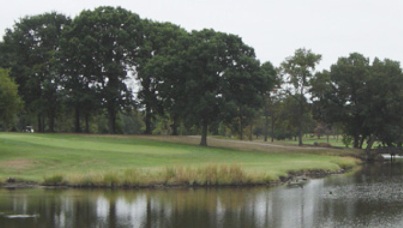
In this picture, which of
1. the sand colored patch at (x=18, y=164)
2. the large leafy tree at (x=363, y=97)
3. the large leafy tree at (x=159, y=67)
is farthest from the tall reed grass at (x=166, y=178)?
the large leafy tree at (x=363, y=97)

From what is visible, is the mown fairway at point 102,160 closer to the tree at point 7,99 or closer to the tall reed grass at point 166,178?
the tall reed grass at point 166,178

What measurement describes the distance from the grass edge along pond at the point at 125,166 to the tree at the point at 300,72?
24194mm

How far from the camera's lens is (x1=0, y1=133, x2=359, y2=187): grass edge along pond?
3997 cm

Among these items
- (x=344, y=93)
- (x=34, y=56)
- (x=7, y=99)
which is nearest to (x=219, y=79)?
(x=344, y=93)

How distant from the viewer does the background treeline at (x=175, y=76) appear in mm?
74562

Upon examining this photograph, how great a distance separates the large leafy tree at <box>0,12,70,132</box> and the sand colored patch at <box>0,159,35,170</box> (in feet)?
126

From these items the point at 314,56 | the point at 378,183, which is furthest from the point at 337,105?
the point at 378,183

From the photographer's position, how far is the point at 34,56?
87188 millimetres

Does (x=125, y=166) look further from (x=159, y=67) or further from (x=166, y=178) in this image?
(x=159, y=67)

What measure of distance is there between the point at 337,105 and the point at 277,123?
17553 mm

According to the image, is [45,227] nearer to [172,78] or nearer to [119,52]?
[172,78]

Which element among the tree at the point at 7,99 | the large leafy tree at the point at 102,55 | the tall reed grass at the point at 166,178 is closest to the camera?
the tall reed grass at the point at 166,178

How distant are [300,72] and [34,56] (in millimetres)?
45004

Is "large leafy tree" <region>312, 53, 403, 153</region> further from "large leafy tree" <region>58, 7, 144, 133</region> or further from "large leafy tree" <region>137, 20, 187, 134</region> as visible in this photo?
"large leafy tree" <region>58, 7, 144, 133</region>
